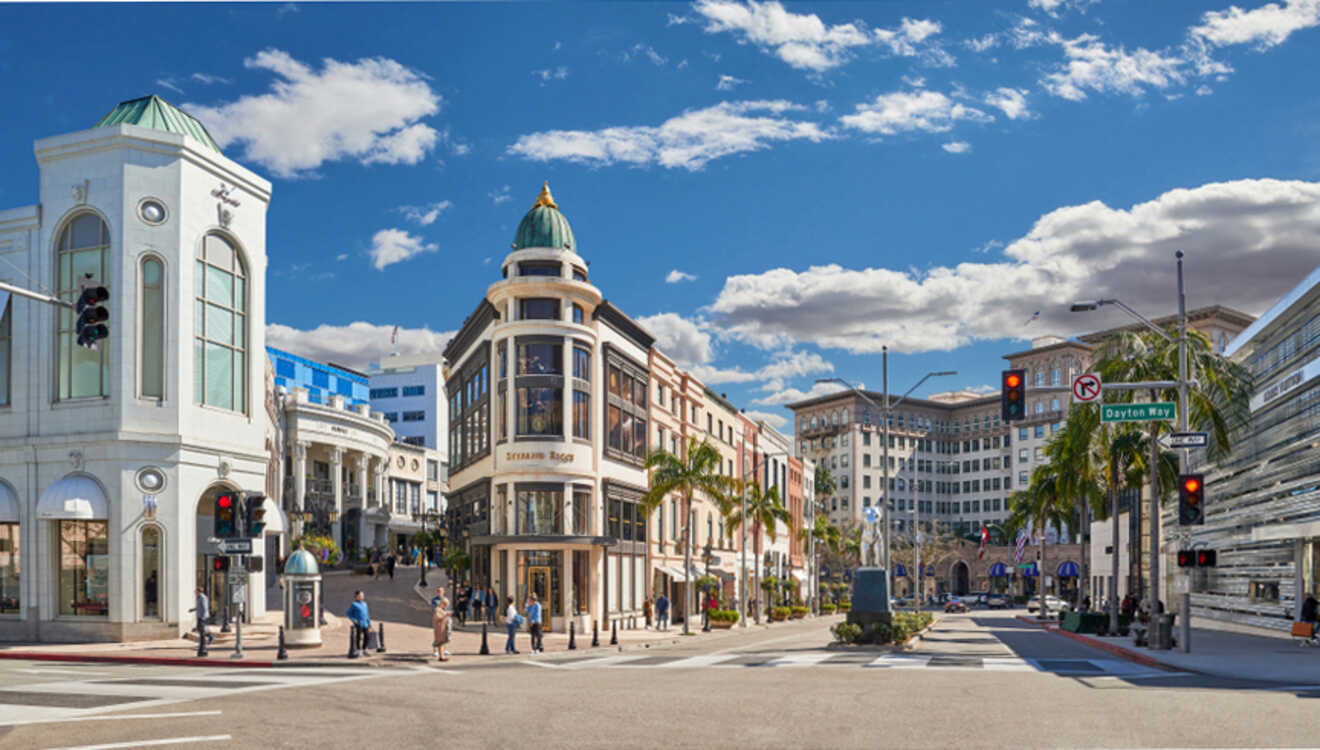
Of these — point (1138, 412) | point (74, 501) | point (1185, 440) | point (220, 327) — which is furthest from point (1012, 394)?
point (74, 501)

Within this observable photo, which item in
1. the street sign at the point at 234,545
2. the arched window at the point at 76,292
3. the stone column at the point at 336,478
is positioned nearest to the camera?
the street sign at the point at 234,545

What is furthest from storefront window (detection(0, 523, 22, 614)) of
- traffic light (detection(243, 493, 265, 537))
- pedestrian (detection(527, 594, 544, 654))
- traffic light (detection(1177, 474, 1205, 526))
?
traffic light (detection(1177, 474, 1205, 526))

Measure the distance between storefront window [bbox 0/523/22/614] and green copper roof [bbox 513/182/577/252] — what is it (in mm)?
22760

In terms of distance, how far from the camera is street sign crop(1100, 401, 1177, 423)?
1196 inches

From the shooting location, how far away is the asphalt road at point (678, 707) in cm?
1473

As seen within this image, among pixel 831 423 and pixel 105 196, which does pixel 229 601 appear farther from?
pixel 831 423

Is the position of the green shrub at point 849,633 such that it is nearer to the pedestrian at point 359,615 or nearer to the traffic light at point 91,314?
the pedestrian at point 359,615

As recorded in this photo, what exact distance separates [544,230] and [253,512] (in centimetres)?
2345

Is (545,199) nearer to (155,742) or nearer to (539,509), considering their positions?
(539,509)

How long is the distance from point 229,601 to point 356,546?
54.4m

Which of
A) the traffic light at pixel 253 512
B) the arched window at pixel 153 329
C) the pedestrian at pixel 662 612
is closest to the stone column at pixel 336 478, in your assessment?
the pedestrian at pixel 662 612

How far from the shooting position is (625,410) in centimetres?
5703

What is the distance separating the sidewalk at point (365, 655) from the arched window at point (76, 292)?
315 inches

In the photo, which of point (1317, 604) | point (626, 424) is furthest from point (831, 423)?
point (1317, 604)
